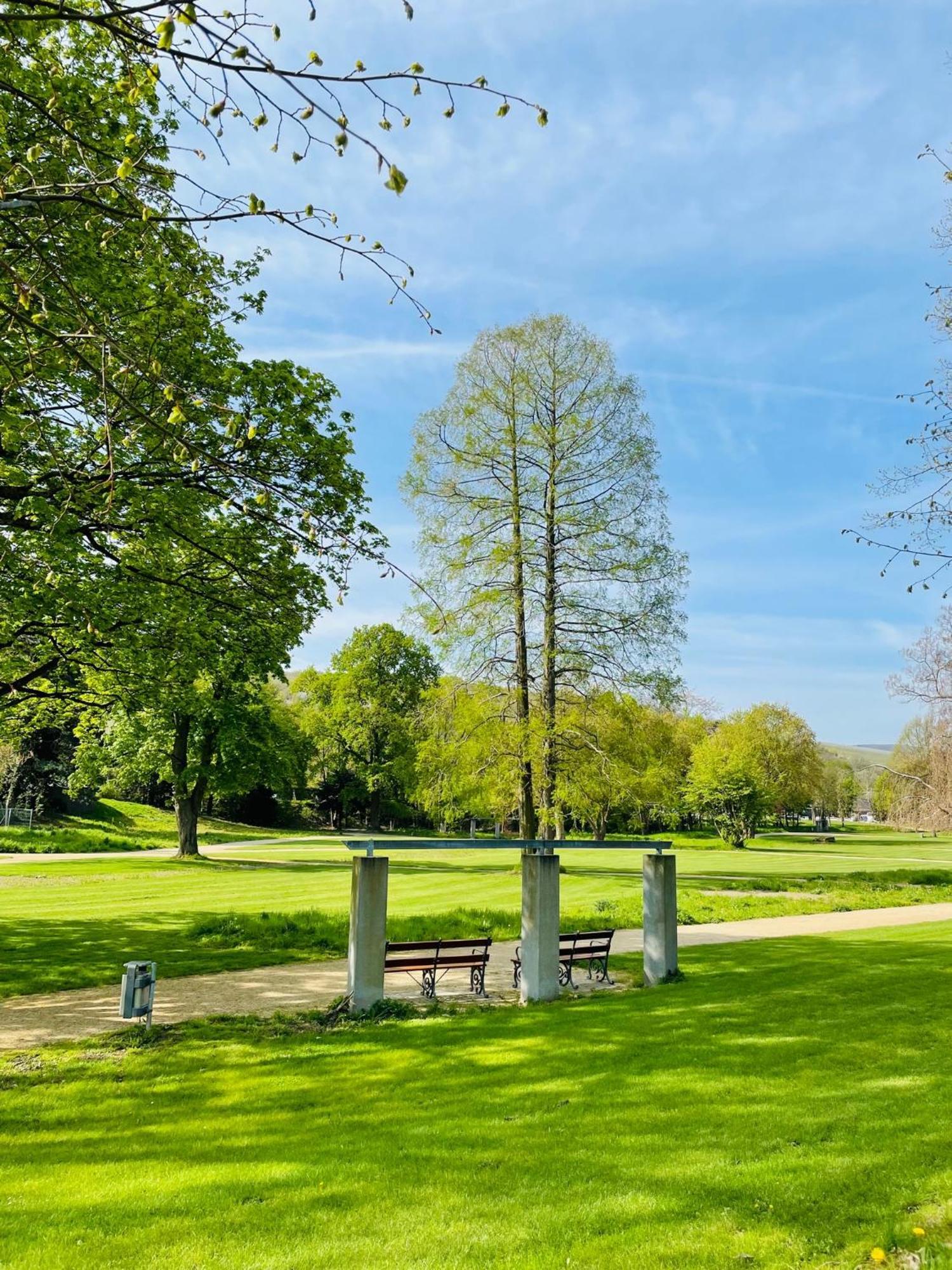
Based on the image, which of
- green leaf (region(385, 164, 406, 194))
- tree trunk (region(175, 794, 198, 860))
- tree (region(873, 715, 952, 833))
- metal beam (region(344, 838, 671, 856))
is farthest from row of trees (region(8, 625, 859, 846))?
green leaf (region(385, 164, 406, 194))

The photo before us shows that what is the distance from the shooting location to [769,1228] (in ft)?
13.5

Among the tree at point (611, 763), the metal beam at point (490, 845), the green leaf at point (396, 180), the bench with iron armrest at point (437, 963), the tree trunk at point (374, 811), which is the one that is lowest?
the tree trunk at point (374, 811)

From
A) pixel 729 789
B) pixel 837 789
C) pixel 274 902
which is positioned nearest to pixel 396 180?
pixel 274 902

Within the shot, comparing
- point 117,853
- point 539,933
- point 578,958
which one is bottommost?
point 117,853

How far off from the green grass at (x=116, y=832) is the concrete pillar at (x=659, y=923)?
28.3 meters

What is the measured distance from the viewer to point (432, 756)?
24.4m

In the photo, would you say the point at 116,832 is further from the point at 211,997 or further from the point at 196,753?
the point at 211,997

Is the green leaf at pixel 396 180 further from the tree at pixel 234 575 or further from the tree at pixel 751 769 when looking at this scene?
the tree at pixel 751 769

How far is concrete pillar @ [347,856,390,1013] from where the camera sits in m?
10.1

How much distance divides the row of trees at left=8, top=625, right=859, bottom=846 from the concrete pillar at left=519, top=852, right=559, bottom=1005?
9512 millimetres

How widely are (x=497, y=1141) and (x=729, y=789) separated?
48.6m

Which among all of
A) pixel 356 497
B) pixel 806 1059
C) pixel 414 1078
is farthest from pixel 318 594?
pixel 806 1059

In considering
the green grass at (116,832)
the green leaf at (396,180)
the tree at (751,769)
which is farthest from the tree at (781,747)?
the green leaf at (396,180)

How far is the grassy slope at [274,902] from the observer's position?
1395 centimetres
